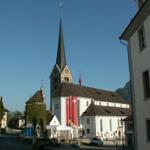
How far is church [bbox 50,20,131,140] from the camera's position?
260 feet

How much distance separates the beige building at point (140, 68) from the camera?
65.4 ft

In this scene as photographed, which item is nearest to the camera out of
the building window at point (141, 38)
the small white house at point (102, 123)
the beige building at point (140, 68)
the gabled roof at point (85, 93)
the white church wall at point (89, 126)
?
the beige building at point (140, 68)

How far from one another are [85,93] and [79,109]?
715 centimetres

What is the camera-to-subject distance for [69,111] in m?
80.0

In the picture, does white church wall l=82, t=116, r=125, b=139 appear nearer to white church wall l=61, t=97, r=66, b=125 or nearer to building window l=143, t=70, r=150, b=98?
white church wall l=61, t=97, r=66, b=125

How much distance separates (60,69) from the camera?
95375 millimetres

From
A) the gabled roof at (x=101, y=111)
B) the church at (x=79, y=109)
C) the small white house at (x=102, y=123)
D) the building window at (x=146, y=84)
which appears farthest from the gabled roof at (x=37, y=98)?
the building window at (x=146, y=84)

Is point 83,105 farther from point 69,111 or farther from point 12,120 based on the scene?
point 12,120

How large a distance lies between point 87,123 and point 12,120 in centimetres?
6437

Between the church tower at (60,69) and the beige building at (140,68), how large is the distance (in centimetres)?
7190

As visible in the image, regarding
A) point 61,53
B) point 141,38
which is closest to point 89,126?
point 61,53

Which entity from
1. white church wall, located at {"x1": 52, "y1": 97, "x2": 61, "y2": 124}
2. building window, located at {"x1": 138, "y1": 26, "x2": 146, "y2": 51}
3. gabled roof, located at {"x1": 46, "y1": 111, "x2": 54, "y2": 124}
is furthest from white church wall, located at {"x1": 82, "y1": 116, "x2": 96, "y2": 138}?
building window, located at {"x1": 138, "y1": 26, "x2": 146, "y2": 51}

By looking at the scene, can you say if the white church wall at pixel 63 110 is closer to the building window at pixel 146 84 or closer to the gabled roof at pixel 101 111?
the gabled roof at pixel 101 111

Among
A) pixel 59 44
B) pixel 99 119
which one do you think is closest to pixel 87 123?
pixel 99 119
